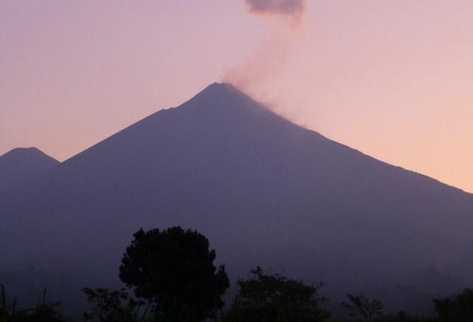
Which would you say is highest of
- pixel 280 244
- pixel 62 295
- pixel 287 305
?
pixel 280 244

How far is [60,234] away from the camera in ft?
629

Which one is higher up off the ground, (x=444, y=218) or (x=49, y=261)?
(x=444, y=218)

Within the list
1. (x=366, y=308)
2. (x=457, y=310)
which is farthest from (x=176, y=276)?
(x=366, y=308)

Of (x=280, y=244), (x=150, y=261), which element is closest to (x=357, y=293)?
(x=280, y=244)

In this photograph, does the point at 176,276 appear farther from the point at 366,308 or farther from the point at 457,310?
the point at 366,308

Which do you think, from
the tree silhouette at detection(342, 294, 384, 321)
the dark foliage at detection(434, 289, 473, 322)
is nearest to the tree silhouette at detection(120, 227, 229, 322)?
the dark foliage at detection(434, 289, 473, 322)

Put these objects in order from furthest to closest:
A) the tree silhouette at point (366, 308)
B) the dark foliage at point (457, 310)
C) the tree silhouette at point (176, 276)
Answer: the tree silhouette at point (366, 308), the dark foliage at point (457, 310), the tree silhouette at point (176, 276)

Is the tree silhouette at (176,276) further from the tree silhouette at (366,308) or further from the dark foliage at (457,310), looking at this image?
the tree silhouette at (366,308)

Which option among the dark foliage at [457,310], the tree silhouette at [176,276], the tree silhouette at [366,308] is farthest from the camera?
the tree silhouette at [366,308]

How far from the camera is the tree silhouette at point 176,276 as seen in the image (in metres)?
57.3

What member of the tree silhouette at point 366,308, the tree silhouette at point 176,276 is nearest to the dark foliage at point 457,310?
the tree silhouette at point 176,276

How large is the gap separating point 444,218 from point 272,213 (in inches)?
1459

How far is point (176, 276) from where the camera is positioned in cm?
5778

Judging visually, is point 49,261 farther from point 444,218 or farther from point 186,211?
point 444,218
